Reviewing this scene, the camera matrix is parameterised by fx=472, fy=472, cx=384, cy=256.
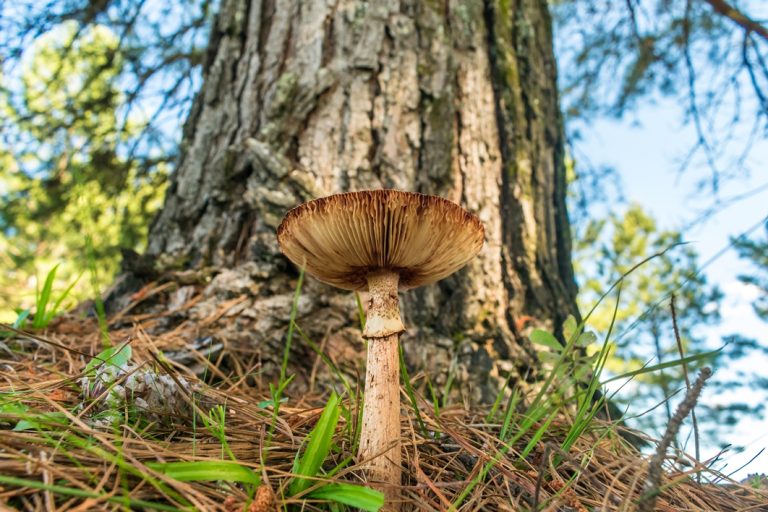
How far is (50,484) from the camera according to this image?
0.95 metres

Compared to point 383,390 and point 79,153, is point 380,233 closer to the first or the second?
point 383,390

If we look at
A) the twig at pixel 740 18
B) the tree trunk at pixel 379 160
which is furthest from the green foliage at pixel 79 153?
the twig at pixel 740 18

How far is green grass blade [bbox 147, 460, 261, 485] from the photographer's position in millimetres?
1017

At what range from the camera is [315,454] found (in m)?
1.17

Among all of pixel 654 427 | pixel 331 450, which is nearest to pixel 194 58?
pixel 331 450

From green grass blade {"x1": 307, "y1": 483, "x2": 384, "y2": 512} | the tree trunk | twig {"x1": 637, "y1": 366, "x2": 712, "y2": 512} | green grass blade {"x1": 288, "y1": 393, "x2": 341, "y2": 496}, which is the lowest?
green grass blade {"x1": 307, "y1": 483, "x2": 384, "y2": 512}

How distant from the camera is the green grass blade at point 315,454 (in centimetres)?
114

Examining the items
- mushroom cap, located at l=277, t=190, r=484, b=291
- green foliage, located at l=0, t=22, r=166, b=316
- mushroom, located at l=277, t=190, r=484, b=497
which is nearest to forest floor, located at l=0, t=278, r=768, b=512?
mushroom, located at l=277, t=190, r=484, b=497

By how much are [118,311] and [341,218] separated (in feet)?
5.32

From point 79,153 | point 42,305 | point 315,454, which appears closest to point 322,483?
point 315,454

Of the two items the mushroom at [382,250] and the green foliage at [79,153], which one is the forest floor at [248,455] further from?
the green foliage at [79,153]

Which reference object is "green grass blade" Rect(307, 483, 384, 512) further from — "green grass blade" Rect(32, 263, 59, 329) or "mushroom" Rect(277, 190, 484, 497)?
"green grass blade" Rect(32, 263, 59, 329)

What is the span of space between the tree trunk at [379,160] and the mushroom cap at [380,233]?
26.7 inches

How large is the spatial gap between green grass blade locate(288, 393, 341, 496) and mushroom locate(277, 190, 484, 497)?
15 cm
